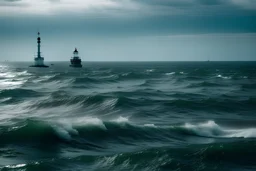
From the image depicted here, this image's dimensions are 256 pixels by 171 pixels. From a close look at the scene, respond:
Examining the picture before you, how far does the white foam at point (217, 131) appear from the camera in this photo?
72.6ft

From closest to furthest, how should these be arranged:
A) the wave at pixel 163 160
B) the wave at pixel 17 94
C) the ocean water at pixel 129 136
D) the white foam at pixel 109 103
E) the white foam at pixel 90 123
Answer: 1. the wave at pixel 163 160
2. the ocean water at pixel 129 136
3. the white foam at pixel 90 123
4. the white foam at pixel 109 103
5. the wave at pixel 17 94

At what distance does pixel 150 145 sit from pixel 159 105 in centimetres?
1495

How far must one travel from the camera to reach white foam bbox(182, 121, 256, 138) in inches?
871

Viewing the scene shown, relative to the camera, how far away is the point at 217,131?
23391 millimetres

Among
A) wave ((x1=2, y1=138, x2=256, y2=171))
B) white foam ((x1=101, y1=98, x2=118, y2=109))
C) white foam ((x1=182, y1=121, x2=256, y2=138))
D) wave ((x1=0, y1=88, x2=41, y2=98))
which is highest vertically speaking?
wave ((x1=2, y1=138, x2=256, y2=171))

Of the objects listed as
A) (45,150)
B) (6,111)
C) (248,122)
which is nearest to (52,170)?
(45,150)

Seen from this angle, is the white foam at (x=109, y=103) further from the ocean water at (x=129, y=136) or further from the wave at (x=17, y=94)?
the wave at (x=17, y=94)

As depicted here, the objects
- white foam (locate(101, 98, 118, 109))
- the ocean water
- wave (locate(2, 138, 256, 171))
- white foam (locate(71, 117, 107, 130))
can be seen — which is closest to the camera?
wave (locate(2, 138, 256, 171))

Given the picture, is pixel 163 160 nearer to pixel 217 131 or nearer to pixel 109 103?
pixel 217 131

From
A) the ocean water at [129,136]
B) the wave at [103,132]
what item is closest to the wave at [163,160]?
the ocean water at [129,136]

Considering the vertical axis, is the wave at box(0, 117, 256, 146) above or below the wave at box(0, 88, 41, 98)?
above

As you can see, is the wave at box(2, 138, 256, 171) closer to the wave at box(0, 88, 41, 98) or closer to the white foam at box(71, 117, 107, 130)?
the white foam at box(71, 117, 107, 130)

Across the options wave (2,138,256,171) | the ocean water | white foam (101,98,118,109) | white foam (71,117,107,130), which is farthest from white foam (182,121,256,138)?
white foam (101,98,118,109)

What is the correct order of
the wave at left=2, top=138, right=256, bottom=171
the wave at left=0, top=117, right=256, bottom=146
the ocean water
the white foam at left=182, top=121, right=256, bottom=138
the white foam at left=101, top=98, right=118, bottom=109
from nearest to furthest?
the wave at left=2, top=138, right=256, bottom=171 → the ocean water → the wave at left=0, top=117, right=256, bottom=146 → the white foam at left=182, top=121, right=256, bottom=138 → the white foam at left=101, top=98, right=118, bottom=109
